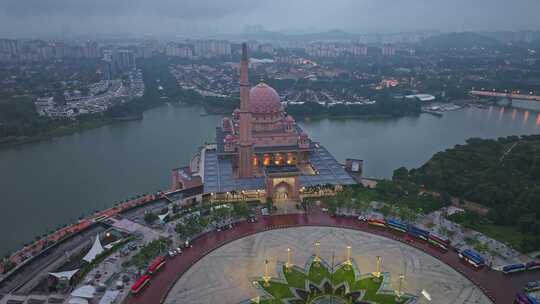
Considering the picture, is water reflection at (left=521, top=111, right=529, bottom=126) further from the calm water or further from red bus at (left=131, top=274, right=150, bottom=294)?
red bus at (left=131, top=274, right=150, bottom=294)

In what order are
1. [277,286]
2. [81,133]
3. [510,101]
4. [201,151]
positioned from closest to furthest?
[277,286] < [201,151] < [81,133] < [510,101]

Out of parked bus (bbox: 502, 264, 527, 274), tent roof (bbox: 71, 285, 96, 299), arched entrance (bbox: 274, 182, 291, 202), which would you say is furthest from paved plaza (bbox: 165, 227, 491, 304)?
arched entrance (bbox: 274, 182, 291, 202)

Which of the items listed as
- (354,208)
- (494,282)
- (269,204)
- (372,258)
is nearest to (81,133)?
(269,204)

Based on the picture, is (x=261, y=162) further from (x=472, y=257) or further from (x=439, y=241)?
(x=472, y=257)

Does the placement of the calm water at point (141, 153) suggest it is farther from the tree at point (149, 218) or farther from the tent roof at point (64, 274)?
the tent roof at point (64, 274)

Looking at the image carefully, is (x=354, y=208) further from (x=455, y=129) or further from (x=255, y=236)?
(x=455, y=129)

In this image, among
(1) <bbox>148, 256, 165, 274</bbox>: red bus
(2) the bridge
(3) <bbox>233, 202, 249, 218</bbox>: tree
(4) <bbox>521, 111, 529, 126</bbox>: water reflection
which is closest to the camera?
(1) <bbox>148, 256, 165, 274</bbox>: red bus
